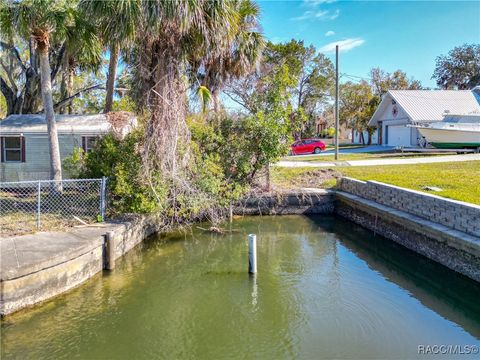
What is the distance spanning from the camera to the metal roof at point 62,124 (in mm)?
14969

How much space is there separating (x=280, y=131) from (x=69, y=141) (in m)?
8.20

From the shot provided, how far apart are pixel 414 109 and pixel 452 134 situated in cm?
471

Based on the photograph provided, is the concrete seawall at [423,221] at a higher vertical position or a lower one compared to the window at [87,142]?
lower

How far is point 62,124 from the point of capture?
15508 mm

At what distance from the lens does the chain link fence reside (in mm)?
8555

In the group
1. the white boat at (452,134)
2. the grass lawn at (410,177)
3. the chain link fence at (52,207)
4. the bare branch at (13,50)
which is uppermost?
the bare branch at (13,50)

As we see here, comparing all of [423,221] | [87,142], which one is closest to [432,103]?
[423,221]

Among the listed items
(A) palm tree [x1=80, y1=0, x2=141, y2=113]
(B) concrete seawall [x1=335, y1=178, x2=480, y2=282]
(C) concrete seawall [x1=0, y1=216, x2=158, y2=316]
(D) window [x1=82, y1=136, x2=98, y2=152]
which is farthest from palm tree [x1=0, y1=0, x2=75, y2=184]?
(B) concrete seawall [x1=335, y1=178, x2=480, y2=282]

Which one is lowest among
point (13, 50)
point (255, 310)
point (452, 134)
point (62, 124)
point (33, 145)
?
point (255, 310)

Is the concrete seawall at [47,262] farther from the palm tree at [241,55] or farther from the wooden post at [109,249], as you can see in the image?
the palm tree at [241,55]

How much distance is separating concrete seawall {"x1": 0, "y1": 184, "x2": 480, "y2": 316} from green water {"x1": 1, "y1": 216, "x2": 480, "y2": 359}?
0.27 meters

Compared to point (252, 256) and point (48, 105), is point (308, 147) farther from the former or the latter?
point (252, 256)

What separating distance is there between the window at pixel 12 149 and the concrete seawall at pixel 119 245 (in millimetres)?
7496

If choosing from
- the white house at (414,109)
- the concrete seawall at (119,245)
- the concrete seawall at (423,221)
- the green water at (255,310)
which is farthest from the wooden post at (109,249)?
the white house at (414,109)
